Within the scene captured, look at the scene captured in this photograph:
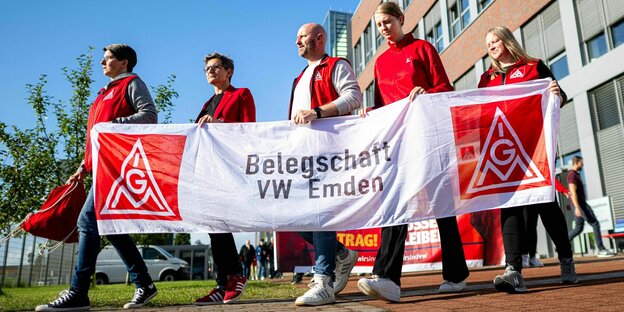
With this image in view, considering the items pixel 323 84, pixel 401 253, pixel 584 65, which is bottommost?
pixel 401 253

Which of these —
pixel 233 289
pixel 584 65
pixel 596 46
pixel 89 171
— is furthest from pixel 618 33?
pixel 89 171

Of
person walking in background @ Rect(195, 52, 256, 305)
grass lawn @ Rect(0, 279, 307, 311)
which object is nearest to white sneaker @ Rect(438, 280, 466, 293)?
grass lawn @ Rect(0, 279, 307, 311)

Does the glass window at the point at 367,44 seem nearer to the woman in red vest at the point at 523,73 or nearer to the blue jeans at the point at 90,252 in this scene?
the woman in red vest at the point at 523,73

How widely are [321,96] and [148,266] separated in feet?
82.2

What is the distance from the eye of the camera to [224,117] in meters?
4.60

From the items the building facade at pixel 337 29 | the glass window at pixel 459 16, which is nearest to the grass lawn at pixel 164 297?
the glass window at pixel 459 16

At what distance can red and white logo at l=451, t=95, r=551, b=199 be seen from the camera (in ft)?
12.6

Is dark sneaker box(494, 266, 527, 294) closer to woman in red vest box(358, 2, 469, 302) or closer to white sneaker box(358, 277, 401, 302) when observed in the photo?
woman in red vest box(358, 2, 469, 302)

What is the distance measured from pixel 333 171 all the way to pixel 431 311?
1.41 metres

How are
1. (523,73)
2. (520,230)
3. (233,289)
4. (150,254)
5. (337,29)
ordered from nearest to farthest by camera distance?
(520,230), (523,73), (233,289), (150,254), (337,29)

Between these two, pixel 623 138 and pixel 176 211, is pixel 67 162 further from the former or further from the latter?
pixel 623 138

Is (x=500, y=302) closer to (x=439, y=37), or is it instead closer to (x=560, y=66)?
(x=560, y=66)

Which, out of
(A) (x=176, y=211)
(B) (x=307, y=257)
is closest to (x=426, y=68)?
(A) (x=176, y=211)

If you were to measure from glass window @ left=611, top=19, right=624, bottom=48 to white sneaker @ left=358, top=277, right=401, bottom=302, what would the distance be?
14163 mm
